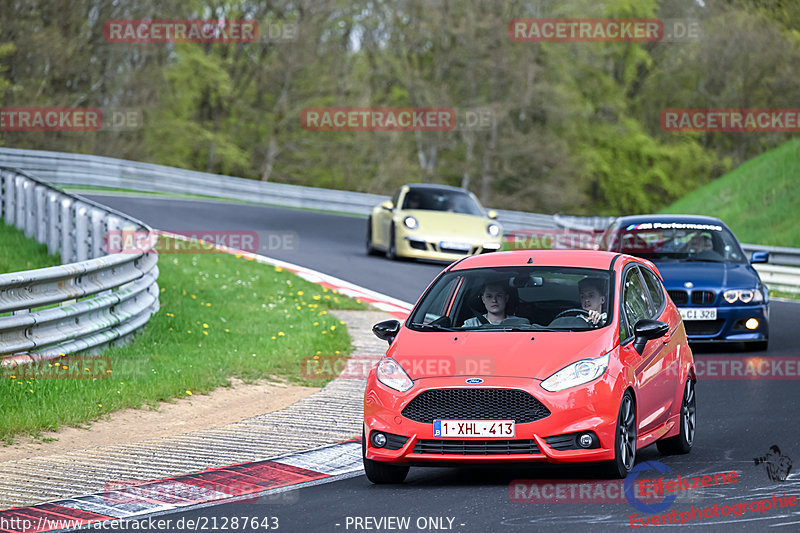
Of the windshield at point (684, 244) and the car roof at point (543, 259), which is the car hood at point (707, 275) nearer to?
the windshield at point (684, 244)

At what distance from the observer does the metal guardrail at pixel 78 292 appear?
11016 mm

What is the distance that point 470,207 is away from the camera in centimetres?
2512

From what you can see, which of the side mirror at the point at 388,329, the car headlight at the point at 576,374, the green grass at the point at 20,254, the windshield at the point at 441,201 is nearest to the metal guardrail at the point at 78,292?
the green grass at the point at 20,254

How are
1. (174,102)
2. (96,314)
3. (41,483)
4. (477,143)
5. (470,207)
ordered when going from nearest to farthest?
(41,483), (96,314), (470,207), (174,102), (477,143)

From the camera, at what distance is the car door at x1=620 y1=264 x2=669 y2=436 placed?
847 centimetres

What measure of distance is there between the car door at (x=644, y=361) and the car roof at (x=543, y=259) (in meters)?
0.21

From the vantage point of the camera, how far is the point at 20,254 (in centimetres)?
1886

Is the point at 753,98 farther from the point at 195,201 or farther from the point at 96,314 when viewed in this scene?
the point at 96,314

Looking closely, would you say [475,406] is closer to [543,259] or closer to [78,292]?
[543,259]

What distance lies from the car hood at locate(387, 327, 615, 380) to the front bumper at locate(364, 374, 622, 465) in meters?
0.11

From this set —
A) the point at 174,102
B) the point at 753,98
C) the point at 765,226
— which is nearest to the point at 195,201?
the point at 765,226

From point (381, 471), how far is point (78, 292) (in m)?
5.02

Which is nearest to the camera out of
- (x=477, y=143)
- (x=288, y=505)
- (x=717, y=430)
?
(x=288, y=505)

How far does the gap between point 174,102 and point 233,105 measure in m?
2.56
